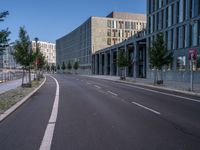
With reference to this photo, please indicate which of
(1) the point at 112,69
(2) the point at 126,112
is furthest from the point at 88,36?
(2) the point at 126,112

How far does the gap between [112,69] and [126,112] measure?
69.2 metres

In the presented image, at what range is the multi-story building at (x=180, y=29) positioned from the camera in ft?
118

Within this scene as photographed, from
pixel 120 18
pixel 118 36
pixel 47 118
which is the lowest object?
pixel 47 118

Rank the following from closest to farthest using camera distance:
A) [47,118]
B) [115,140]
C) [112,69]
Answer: [115,140] → [47,118] → [112,69]

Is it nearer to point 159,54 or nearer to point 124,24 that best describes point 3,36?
point 159,54

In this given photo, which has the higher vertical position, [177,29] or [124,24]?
[124,24]

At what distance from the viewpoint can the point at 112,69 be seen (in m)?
80.1

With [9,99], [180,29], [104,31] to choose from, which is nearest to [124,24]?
[104,31]

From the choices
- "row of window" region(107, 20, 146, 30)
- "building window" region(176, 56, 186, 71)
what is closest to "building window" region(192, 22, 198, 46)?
"building window" region(176, 56, 186, 71)

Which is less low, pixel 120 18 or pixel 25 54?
pixel 120 18

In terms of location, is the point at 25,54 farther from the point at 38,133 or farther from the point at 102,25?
the point at 102,25

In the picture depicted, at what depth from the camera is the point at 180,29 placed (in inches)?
1567

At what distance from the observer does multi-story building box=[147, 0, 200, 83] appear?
118 ft

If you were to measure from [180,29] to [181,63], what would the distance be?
4.94 m
